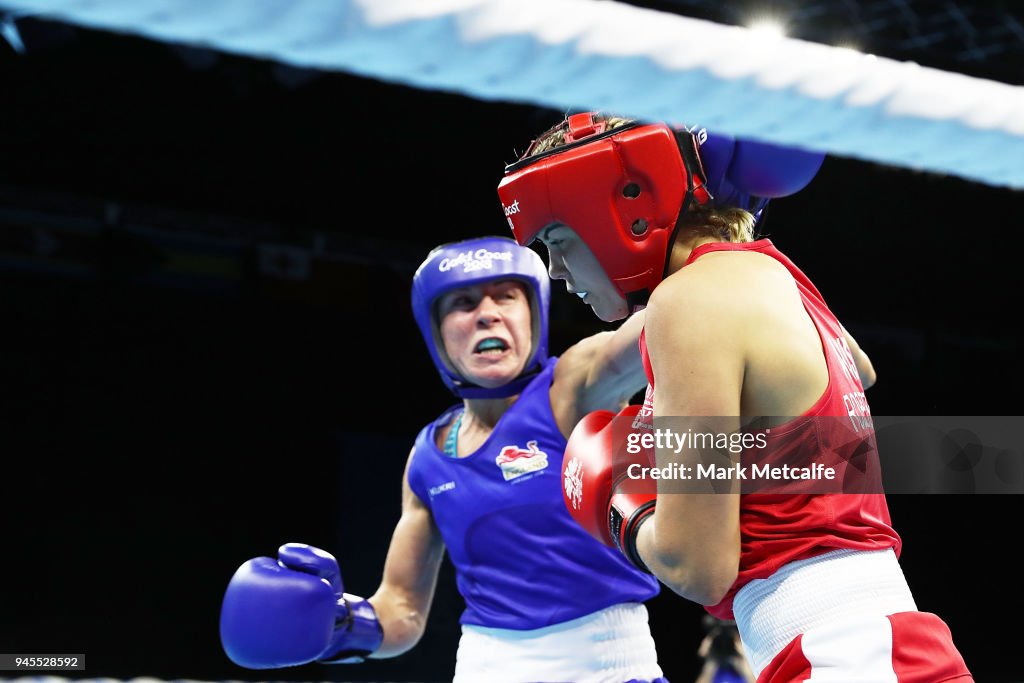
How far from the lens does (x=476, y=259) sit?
238 centimetres

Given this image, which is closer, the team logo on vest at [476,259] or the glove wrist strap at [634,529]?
the glove wrist strap at [634,529]

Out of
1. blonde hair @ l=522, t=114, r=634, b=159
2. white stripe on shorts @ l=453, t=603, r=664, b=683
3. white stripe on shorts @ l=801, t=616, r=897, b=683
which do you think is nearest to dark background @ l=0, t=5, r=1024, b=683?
white stripe on shorts @ l=453, t=603, r=664, b=683

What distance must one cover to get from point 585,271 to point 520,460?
766 mm

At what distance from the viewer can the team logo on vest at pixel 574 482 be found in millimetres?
1515

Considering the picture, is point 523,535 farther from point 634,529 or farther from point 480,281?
point 634,529

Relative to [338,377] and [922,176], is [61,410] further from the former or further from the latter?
[922,176]

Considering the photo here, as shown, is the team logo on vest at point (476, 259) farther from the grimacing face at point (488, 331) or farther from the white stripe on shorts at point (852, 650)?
the white stripe on shorts at point (852, 650)

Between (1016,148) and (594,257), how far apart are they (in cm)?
57

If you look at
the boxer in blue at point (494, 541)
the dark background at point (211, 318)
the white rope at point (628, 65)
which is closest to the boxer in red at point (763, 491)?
the white rope at point (628, 65)

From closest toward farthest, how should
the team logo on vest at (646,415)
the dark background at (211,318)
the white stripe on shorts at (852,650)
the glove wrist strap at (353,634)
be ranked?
the white stripe on shorts at (852,650)
the team logo on vest at (646,415)
the glove wrist strap at (353,634)
the dark background at (211,318)

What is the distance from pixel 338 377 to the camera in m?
5.54

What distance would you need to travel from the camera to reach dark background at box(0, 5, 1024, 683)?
4867mm

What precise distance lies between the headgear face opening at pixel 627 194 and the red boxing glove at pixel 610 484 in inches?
8.2

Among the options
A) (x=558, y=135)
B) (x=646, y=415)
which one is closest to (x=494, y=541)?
(x=646, y=415)
